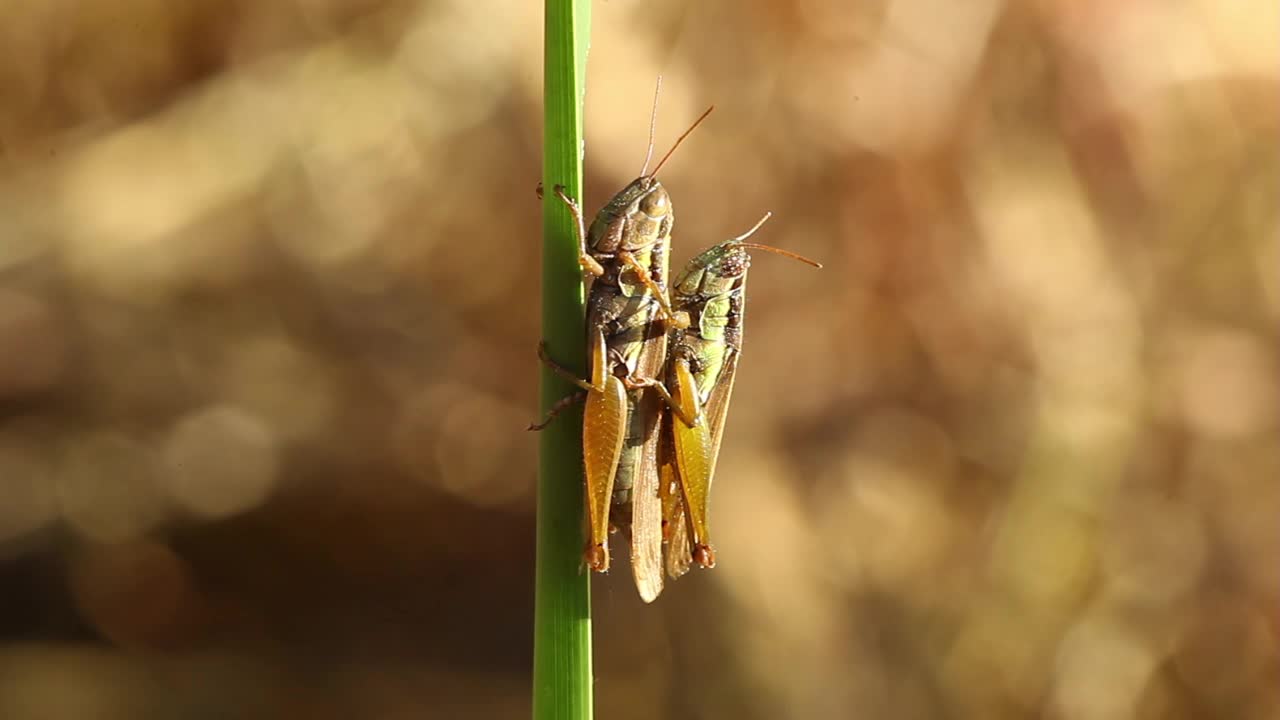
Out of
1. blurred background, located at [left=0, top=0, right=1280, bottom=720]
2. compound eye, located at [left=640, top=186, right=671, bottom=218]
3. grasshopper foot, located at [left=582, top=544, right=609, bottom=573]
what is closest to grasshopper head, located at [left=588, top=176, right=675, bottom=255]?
compound eye, located at [left=640, top=186, right=671, bottom=218]

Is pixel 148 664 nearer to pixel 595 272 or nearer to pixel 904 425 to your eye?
pixel 595 272

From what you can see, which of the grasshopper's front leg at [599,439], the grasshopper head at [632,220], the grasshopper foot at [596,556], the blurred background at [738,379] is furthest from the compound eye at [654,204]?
the blurred background at [738,379]

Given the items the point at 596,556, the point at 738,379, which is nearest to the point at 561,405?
the point at 596,556

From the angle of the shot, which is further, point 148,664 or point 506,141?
point 506,141

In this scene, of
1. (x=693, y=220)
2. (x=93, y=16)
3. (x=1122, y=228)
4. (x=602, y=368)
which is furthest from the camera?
(x=1122, y=228)

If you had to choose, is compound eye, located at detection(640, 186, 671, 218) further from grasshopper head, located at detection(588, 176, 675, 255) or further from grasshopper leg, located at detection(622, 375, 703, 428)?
grasshopper leg, located at detection(622, 375, 703, 428)

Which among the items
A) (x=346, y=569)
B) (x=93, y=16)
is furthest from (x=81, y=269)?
(x=346, y=569)

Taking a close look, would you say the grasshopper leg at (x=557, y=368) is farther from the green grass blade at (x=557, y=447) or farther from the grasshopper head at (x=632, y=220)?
the grasshopper head at (x=632, y=220)
